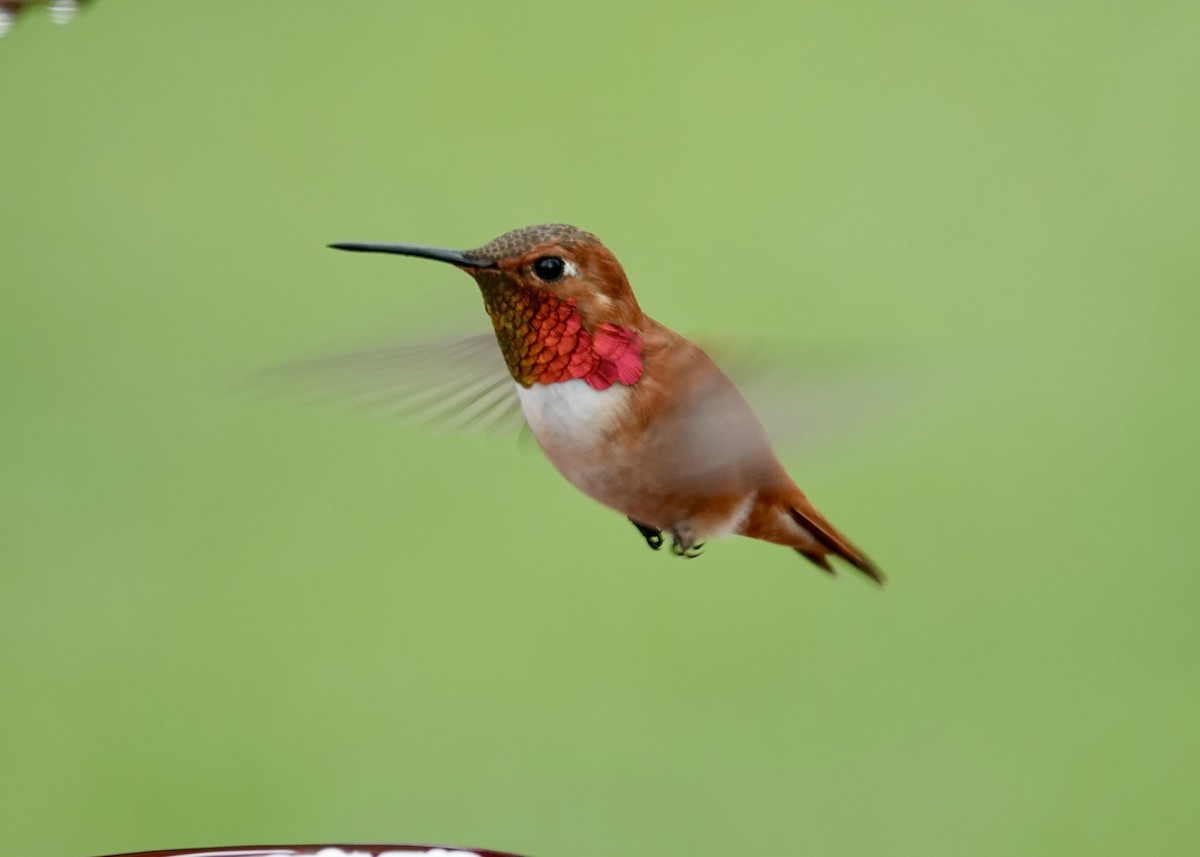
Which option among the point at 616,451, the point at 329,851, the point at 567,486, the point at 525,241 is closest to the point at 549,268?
the point at 525,241

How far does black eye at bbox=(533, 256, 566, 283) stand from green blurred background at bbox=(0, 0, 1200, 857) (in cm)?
142

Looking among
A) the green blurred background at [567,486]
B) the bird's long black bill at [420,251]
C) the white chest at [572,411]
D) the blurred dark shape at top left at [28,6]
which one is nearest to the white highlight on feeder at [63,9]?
the blurred dark shape at top left at [28,6]

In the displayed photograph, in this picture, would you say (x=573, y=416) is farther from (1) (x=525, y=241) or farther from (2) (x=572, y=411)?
(1) (x=525, y=241)

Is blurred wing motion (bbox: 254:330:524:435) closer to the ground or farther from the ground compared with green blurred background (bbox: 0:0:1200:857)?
closer to the ground

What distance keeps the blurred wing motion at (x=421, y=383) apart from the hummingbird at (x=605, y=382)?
0.08 meters

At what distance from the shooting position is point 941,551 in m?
2.59

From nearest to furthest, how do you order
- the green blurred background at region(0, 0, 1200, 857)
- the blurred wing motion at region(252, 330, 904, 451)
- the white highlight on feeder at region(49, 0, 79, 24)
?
1. the white highlight on feeder at region(49, 0, 79, 24)
2. the blurred wing motion at region(252, 330, 904, 451)
3. the green blurred background at region(0, 0, 1200, 857)

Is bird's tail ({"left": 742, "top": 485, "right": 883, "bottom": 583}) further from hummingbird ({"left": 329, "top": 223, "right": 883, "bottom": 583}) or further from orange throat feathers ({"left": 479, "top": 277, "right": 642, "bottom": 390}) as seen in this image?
orange throat feathers ({"left": 479, "top": 277, "right": 642, "bottom": 390})

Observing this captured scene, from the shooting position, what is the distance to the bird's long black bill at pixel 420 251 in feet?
2.48

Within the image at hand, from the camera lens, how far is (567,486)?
2.67 m

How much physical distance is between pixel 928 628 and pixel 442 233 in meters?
1.05

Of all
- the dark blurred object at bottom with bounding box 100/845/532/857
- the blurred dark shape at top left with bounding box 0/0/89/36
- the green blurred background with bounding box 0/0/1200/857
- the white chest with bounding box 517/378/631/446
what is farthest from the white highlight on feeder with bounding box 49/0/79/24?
the green blurred background with bounding box 0/0/1200/857

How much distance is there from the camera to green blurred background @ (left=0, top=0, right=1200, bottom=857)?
2.46m

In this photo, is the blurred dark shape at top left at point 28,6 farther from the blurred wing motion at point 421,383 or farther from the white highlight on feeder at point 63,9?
the blurred wing motion at point 421,383
